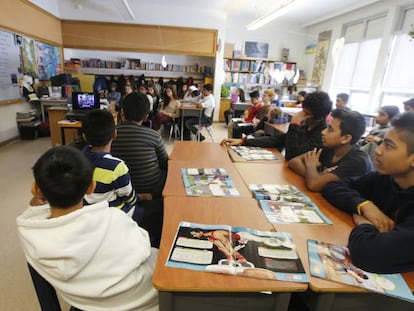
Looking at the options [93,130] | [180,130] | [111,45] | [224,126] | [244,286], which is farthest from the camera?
[224,126]

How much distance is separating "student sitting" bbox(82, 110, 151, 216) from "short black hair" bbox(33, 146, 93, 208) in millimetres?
444

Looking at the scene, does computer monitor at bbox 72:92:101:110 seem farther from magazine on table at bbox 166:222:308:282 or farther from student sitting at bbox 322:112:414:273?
student sitting at bbox 322:112:414:273

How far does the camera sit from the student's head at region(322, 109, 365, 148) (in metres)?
1.68

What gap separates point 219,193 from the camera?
154 centimetres

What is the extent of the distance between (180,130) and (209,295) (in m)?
→ 5.22

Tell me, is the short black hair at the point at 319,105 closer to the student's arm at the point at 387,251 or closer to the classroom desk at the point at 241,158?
the classroom desk at the point at 241,158

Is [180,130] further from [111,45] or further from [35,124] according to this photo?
[111,45]

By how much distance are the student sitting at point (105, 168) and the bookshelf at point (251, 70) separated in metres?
7.30

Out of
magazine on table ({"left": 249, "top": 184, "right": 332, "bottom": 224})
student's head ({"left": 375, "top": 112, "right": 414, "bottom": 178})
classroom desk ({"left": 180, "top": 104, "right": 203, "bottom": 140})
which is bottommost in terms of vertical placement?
classroom desk ({"left": 180, "top": 104, "right": 203, "bottom": 140})

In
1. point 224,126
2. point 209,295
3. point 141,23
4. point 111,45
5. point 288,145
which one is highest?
point 141,23

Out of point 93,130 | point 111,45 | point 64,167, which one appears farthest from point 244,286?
point 111,45

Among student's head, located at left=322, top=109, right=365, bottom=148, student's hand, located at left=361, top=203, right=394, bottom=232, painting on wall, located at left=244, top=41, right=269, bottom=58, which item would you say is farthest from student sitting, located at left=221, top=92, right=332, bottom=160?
painting on wall, located at left=244, top=41, right=269, bottom=58

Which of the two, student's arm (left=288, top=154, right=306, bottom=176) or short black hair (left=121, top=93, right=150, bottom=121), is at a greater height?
short black hair (left=121, top=93, right=150, bottom=121)

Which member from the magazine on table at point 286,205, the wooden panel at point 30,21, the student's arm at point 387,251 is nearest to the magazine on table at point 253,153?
the magazine on table at point 286,205
